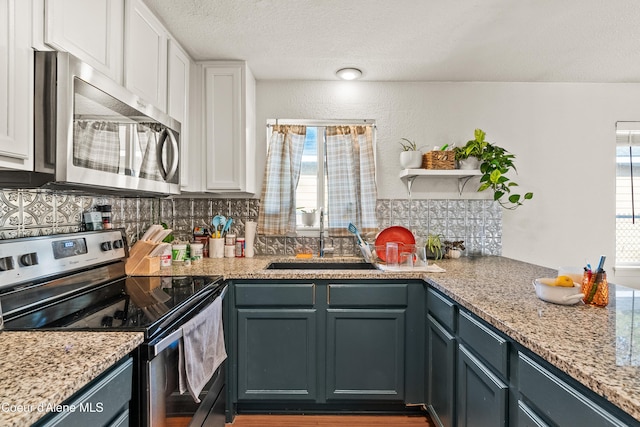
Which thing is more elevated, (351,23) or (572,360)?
(351,23)

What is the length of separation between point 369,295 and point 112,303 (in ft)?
4.23

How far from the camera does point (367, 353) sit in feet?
6.62

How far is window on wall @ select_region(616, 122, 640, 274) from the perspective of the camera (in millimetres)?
2777

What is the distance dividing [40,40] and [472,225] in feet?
9.06

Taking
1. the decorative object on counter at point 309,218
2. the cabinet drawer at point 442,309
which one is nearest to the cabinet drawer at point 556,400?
the cabinet drawer at point 442,309

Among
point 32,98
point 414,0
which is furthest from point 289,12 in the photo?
point 32,98

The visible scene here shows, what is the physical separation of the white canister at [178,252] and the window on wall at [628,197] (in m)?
3.34

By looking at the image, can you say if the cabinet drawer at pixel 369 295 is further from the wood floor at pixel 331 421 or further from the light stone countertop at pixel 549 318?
the wood floor at pixel 331 421

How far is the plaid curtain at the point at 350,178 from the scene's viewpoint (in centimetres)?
270

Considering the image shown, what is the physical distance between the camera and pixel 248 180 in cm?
245

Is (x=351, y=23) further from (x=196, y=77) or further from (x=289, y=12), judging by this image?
(x=196, y=77)

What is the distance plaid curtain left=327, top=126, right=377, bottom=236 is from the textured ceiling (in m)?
0.47

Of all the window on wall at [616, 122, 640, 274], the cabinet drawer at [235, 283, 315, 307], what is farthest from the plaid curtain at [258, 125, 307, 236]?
the window on wall at [616, 122, 640, 274]

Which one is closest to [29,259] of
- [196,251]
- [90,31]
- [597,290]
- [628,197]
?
[90,31]
